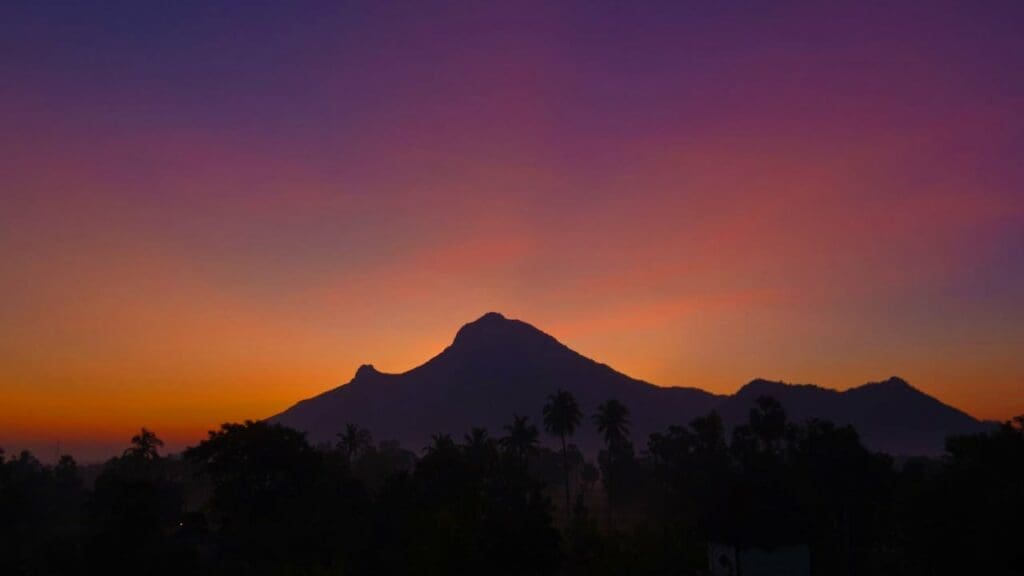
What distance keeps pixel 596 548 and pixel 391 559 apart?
47.2ft

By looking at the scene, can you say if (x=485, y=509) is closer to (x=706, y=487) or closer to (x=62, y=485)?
(x=706, y=487)

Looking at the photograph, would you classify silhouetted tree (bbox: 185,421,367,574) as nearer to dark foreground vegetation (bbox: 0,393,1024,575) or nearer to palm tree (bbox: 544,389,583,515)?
dark foreground vegetation (bbox: 0,393,1024,575)

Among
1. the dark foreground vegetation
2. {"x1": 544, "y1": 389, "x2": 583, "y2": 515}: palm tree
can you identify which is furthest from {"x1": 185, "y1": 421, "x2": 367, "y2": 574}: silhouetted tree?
{"x1": 544, "y1": 389, "x2": 583, "y2": 515}: palm tree

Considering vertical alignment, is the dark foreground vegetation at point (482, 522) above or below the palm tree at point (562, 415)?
below

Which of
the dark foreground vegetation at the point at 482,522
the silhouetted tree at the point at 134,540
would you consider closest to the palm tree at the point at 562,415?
the dark foreground vegetation at the point at 482,522

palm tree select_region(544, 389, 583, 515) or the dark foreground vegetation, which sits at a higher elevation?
palm tree select_region(544, 389, 583, 515)

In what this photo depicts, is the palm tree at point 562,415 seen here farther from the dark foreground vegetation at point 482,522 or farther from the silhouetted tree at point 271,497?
the silhouetted tree at point 271,497

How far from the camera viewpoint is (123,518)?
1548 inches

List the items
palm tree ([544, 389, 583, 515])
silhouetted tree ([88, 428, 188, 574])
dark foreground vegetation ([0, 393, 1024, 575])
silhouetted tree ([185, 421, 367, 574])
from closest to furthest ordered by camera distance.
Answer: silhouetted tree ([88, 428, 188, 574]), dark foreground vegetation ([0, 393, 1024, 575]), silhouetted tree ([185, 421, 367, 574]), palm tree ([544, 389, 583, 515])

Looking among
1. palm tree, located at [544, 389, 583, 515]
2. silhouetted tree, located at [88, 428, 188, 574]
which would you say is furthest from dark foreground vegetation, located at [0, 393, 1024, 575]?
palm tree, located at [544, 389, 583, 515]

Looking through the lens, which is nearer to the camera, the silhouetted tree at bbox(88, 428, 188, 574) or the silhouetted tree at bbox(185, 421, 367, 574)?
the silhouetted tree at bbox(88, 428, 188, 574)

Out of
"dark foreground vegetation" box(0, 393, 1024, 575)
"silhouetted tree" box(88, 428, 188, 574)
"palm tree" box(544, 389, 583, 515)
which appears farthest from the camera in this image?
"palm tree" box(544, 389, 583, 515)

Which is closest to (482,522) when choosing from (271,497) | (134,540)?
(134,540)

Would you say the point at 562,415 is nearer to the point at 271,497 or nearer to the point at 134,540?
the point at 271,497
